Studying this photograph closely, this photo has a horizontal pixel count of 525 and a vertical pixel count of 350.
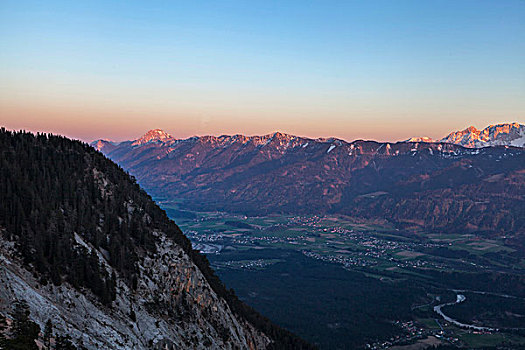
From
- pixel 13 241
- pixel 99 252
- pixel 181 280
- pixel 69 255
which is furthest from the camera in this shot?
pixel 181 280

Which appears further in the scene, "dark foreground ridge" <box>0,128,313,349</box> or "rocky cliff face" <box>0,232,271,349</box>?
"dark foreground ridge" <box>0,128,313,349</box>

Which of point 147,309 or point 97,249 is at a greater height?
point 97,249

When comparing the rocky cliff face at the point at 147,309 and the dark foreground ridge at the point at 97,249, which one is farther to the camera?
the dark foreground ridge at the point at 97,249

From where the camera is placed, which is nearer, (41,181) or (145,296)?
(145,296)

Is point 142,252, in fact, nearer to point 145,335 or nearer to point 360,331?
point 145,335

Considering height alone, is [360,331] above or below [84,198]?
below

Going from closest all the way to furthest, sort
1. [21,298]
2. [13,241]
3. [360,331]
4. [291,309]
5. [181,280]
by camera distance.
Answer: [21,298] → [13,241] → [181,280] → [360,331] → [291,309]

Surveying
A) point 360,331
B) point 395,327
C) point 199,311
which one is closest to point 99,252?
point 199,311

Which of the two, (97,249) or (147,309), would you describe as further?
(97,249)
